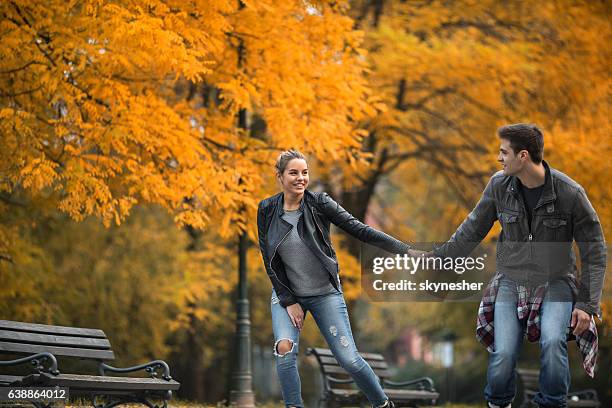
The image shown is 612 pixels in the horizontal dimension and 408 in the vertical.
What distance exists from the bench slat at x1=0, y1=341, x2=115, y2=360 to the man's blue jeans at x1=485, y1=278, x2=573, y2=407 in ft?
12.8

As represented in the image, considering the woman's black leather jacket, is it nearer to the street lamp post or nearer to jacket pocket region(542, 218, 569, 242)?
jacket pocket region(542, 218, 569, 242)

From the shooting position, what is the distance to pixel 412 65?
54.9 ft

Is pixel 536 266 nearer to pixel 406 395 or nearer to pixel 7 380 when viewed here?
pixel 7 380

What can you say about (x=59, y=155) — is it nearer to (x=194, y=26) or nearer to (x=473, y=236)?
(x=194, y=26)

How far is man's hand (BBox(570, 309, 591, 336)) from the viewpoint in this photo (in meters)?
5.57

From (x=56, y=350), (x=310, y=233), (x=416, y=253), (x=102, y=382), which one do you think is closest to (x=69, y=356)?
(x=56, y=350)

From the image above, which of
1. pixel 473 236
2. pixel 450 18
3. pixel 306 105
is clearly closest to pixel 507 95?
pixel 450 18

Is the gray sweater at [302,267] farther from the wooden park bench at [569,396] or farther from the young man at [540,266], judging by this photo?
the wooden park bench at [569,396]

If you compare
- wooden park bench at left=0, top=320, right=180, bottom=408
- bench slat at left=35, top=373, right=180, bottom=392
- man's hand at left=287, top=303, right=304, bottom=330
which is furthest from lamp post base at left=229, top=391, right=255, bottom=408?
man's hand at left=287, top=303, right=304, bottom=330

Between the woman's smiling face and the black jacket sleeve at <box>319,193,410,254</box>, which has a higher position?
the woman's smiling face

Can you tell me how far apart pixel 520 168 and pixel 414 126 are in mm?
13329

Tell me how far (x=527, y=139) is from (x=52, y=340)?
4.59 meters

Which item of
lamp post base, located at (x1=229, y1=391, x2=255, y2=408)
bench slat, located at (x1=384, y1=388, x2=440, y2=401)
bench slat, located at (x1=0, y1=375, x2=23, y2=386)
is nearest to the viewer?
bench slat, located at (x1=0, y1=375, x2=23, y2=386)

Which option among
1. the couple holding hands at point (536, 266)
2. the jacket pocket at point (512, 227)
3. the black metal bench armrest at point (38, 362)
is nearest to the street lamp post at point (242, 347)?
the black metal bench armrest at point (38, 362)
